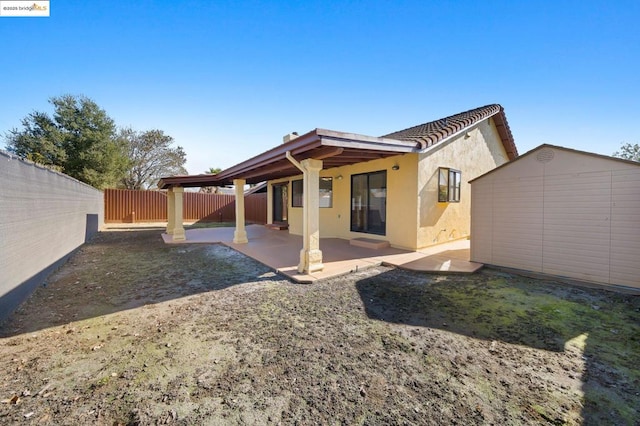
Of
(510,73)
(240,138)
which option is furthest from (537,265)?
(240,138)

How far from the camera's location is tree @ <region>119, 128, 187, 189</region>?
84.8 ft

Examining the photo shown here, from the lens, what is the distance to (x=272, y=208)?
15477mm

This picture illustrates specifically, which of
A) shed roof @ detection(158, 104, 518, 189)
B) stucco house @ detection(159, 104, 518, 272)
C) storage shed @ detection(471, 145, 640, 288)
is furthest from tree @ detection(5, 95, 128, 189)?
storage shed @ detection(471, 145, 640, 288)

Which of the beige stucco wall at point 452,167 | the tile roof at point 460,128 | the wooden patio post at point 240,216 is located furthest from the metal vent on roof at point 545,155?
the wooden patio post at point 240,216

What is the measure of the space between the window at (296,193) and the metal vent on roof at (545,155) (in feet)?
27.5

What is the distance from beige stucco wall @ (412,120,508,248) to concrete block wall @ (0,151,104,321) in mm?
8164

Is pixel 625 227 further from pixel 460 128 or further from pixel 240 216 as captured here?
pixel 240 216

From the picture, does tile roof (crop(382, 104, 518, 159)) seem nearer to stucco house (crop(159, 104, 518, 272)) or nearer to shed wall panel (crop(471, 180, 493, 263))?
stucco house (crop(159, 104, 518, 272))

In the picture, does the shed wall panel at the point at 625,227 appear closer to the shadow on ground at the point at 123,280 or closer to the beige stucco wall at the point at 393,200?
the beige stucco wall at the point at 393,200

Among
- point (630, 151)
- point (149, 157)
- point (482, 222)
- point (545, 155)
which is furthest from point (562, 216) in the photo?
point (630, 151)

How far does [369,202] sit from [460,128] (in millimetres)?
3690

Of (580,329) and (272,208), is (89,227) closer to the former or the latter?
(272,208)

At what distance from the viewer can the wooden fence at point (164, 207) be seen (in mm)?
18047

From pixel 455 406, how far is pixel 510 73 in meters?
10.8
